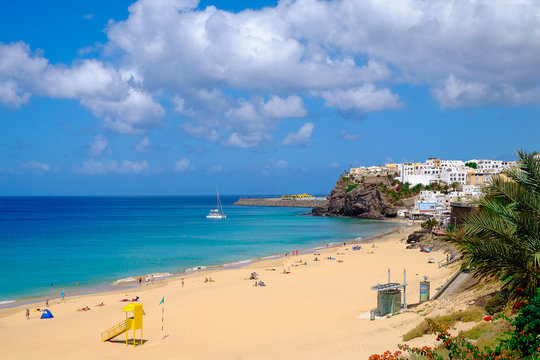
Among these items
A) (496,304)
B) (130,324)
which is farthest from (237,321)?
(496,304)

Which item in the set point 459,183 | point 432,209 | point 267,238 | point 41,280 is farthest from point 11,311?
point 459,183

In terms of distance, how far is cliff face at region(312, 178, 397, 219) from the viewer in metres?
122

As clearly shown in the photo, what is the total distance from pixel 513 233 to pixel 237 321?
508 inches

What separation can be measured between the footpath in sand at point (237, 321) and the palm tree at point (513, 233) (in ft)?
12.3

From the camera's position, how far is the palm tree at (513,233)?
1080 cm

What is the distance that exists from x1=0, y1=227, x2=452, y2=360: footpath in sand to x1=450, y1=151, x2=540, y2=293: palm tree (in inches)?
147

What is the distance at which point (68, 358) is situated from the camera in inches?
656

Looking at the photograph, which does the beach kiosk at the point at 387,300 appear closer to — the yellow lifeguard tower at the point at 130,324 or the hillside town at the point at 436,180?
the yellow lifeguard tower at the point at 130,324

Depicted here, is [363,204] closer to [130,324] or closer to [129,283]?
[129,283]

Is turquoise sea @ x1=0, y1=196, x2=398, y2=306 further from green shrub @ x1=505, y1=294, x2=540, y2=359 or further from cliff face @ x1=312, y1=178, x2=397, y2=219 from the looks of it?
cliff face @ x1=312, y1=178, x2=397, y2=219

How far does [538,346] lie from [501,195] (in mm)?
5340

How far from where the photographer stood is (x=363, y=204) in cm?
12669

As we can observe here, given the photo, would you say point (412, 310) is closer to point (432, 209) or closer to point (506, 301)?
point (506, 301)

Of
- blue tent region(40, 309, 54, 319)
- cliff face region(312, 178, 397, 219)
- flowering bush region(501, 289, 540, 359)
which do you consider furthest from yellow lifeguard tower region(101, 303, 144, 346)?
cliff face region(312, 178, 397, 219)
